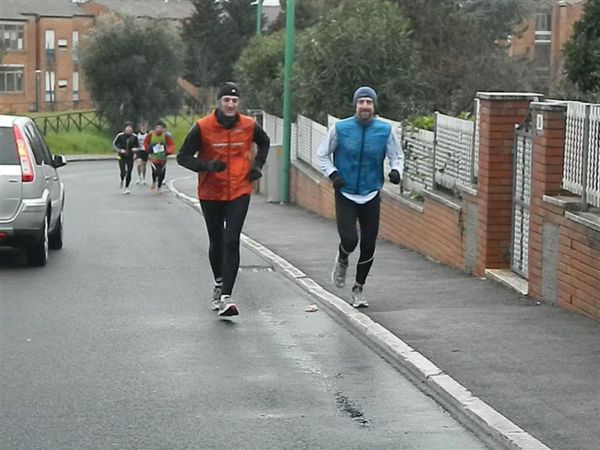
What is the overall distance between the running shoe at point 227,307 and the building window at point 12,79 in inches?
3339

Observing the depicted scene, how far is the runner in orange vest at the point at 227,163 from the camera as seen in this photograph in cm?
1081

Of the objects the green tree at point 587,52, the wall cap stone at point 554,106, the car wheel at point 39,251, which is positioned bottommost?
the car wheel at point 39,251

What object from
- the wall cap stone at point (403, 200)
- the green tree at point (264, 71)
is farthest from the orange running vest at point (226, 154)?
the green tree at point (264, 71)

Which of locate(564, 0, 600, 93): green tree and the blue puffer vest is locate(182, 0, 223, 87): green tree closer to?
locate(564, 0, 600, 93): green tree

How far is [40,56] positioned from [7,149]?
277 feet

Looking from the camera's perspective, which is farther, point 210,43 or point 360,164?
point 210,43

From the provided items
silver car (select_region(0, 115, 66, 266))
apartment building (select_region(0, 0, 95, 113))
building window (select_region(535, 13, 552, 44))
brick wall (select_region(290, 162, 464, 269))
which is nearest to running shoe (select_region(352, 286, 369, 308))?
brick wall (select_region(290, 162, 464, 269))

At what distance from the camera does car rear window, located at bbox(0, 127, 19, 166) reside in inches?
573

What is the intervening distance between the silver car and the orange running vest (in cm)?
414

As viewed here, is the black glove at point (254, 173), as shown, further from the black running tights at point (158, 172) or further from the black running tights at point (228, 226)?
the black running tights at point (158, 172)

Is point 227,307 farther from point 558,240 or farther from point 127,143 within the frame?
point 127,143

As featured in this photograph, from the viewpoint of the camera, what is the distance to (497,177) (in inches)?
515

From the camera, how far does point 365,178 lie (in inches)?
438

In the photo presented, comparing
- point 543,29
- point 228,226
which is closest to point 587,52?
point 228,226
